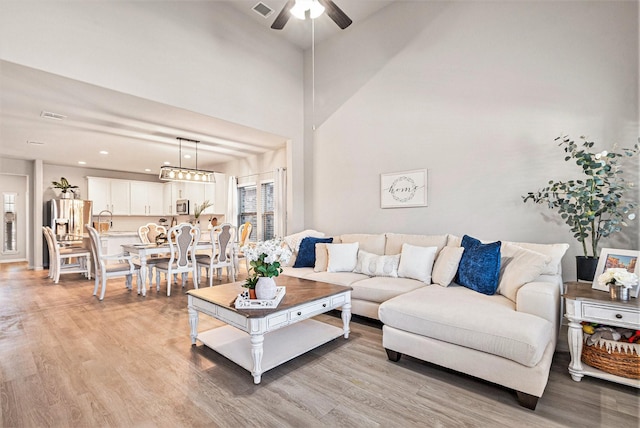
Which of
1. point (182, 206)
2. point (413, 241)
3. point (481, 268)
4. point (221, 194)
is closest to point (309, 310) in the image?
point (481, 268)

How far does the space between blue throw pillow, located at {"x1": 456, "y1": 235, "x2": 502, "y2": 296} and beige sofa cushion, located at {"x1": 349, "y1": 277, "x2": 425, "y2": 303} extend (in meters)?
0.44

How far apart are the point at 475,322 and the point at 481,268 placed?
91 centimetres

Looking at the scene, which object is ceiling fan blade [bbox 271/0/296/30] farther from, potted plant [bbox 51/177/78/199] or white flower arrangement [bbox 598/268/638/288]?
potted plant [bbox 51/177/78/199]


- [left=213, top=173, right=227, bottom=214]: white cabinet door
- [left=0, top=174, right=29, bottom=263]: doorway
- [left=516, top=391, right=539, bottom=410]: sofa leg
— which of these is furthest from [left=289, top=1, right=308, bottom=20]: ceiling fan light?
[left=0, top=174, right=29, bottom=263]: doorway

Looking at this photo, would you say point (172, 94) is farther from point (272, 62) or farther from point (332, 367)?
point (332, 367)

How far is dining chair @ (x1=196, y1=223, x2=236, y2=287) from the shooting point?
5.15m

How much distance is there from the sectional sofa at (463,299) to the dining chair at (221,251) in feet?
5.99

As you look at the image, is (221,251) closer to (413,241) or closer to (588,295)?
(413,241)

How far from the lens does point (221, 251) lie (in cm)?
533

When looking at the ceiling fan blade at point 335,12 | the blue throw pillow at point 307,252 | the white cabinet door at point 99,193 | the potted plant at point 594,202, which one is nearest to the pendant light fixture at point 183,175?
the blue throw pillow at point 307,252

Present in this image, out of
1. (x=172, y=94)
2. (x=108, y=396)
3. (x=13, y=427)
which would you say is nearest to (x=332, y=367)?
(x=108, y=396)

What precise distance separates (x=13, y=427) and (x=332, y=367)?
1932 millimetres

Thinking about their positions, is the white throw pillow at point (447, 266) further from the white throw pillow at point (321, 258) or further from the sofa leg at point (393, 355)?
the white throw pillow at point (321, 258)

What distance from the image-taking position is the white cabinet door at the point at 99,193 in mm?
8141
